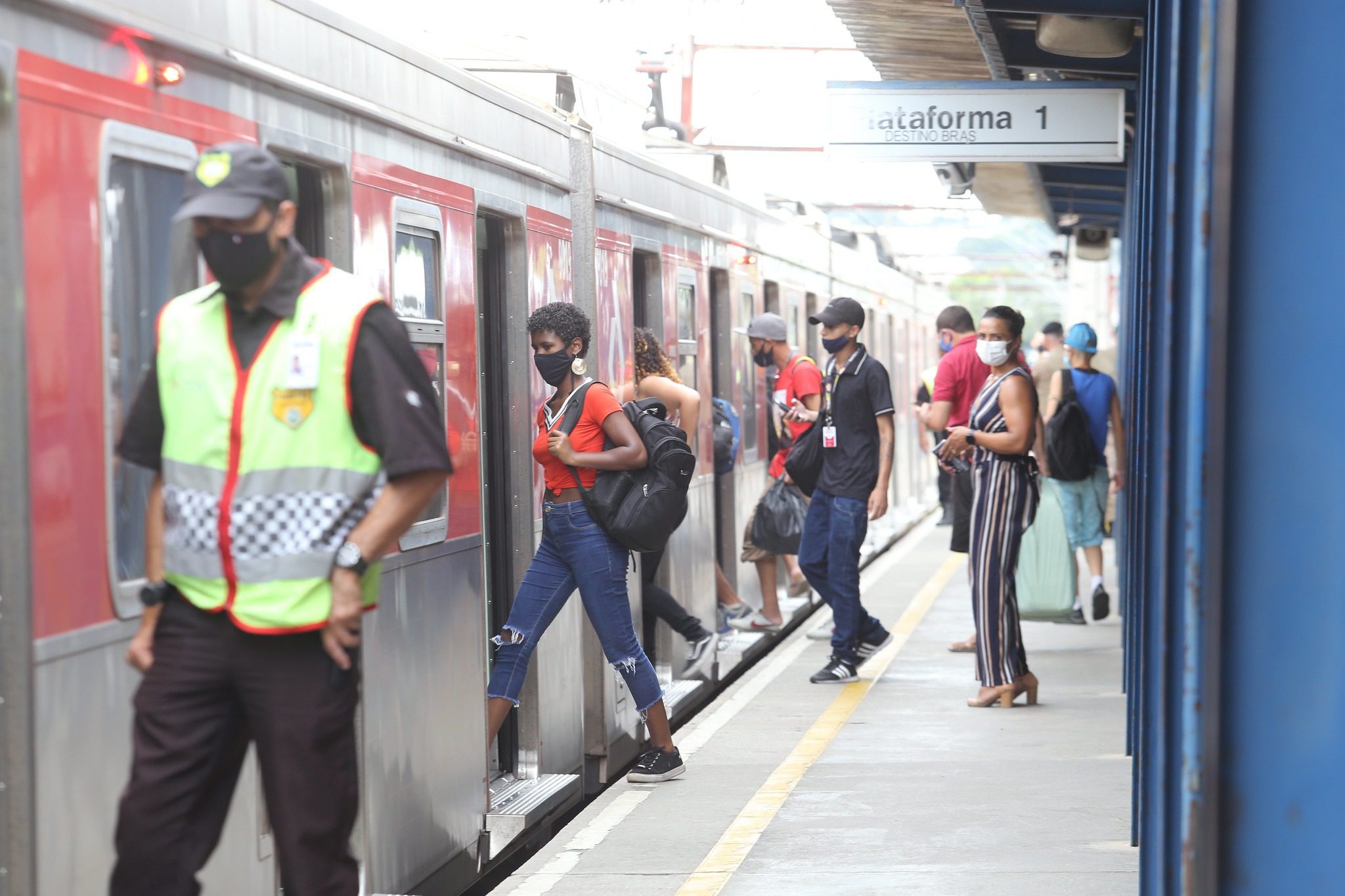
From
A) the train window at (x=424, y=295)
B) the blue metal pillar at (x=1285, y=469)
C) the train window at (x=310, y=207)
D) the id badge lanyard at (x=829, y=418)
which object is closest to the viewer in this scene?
the blue metal pillar at (x=1285, y=469)

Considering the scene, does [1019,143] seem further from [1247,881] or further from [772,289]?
[1247,881]

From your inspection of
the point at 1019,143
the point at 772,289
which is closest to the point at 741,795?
the point at 1019,143

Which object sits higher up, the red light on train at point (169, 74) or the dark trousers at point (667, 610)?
the red light on train at point (169, 74)

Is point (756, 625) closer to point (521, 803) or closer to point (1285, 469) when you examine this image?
point (521, 803)

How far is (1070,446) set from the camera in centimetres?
1007

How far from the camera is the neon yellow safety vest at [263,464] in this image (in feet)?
10.1

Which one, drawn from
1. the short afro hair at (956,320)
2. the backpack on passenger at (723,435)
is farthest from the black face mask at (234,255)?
the short afro hair at (956,320)

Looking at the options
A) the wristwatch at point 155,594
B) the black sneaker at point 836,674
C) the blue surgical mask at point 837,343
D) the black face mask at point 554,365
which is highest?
A: the blue surgical mask at point 837,343

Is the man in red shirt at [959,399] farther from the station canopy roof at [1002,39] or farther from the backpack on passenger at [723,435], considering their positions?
the station canopy roof at [1002,39]

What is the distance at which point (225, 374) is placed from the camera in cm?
309

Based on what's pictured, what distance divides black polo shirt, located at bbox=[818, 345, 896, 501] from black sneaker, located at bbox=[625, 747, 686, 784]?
226cm

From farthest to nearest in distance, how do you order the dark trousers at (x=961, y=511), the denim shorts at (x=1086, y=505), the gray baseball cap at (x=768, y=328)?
the denim shorts at (x=1086, y=505)
the gray baseball cap at (x=768, y=328)
the dark trousers at (x=961, y=511)

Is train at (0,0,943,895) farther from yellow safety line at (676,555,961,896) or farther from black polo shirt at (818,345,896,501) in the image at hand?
black polo shirt at (818,345,896,501)

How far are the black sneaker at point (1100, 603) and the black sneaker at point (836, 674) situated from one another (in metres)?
2.52
